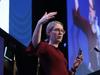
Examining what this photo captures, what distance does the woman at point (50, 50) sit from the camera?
2.33 meters

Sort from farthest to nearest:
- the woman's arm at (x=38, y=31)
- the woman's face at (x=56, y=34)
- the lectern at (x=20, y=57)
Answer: the woman's face at (x=56, y=34) → the woman's arm at (x=38, y=31) → the lectern at (x=20, y=57)

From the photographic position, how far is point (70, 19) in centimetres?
285

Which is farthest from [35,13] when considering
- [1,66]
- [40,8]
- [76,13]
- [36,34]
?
[1,66]

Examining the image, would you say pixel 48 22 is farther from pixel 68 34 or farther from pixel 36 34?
pixel 68 34

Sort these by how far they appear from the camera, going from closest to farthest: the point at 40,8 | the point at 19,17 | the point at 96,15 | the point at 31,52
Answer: the point at 31,52 → the point at 19,17 → the point at 40,8 → the point at 96,15

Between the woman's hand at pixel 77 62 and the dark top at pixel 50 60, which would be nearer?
the dark top at pixel 50 60

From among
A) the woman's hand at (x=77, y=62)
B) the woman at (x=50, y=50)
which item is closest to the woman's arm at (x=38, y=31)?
the woman at (x=50, y=50)

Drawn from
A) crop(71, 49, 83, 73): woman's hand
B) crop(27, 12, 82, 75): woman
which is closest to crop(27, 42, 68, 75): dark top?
crop(27, 12, 82, 75): woman

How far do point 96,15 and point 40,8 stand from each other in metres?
0.65

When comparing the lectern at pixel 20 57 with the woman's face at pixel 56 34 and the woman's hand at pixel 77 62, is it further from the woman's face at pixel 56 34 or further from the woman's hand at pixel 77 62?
the woman's hand at pixel 77 62

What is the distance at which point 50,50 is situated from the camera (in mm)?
2375

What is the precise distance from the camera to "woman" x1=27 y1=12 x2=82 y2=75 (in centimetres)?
233

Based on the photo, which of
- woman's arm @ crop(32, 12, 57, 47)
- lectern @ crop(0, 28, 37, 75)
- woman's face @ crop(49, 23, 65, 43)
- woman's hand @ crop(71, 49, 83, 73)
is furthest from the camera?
woman's hand @ crop(71, 49, 83, 73)

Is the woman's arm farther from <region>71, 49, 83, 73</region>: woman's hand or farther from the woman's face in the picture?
<region>71, 49, 83, 73</region>: woman's hand
